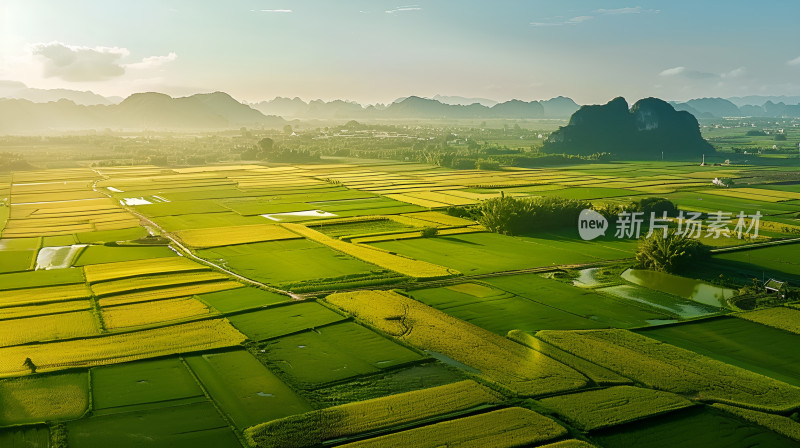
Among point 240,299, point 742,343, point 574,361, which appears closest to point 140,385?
point 240,299

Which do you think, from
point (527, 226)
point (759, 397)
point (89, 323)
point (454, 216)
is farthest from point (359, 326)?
point (454, 216)

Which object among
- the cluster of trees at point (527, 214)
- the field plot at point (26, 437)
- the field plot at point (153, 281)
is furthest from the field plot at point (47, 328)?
the cluster of trees at point (527, 214)

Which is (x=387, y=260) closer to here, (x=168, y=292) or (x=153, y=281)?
(x=168, y=292)

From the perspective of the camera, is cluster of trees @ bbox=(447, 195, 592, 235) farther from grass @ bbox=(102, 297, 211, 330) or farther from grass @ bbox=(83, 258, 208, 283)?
grass @ bbox=(102, 297, 211, 330)

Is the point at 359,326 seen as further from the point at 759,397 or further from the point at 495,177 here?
the point at 495,177

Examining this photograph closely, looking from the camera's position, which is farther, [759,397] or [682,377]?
[682,377]

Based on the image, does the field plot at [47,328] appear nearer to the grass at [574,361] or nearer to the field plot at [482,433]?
the field plot at [482,433]
